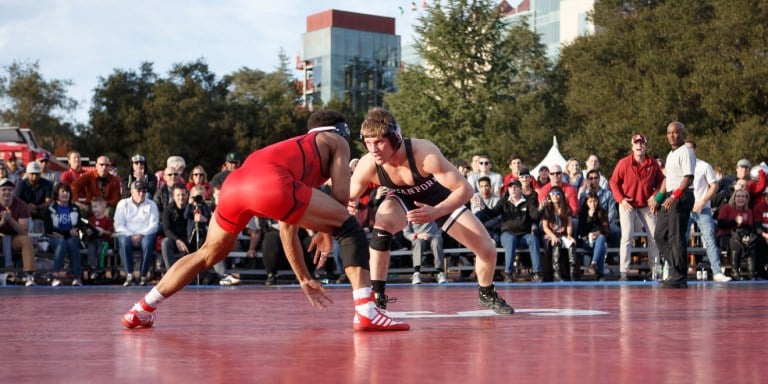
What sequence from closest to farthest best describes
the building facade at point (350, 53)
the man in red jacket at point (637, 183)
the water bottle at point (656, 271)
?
the man in red jacket at point (637, 183) < the water bottle at point (656, 271) < the building facade at point (350, 53)

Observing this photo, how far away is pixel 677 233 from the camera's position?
12.1 meters

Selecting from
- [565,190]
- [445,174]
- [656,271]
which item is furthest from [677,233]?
[445,174]

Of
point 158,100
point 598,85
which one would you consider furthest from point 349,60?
point 598,85

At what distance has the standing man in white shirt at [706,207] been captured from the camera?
1360 cm

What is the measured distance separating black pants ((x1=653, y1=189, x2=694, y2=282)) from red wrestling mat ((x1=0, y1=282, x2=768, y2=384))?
6.94ft

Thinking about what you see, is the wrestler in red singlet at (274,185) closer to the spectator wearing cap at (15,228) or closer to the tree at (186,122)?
the spectator wearing cap at (15,228)

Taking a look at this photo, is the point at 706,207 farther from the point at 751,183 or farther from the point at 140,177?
the point at 140,177

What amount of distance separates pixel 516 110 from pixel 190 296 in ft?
133

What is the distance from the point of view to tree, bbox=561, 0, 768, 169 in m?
40.1

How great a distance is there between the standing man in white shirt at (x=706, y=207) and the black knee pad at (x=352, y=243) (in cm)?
796

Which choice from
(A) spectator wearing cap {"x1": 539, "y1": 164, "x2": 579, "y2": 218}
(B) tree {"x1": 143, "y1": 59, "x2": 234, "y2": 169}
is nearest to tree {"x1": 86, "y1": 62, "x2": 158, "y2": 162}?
(B) tree {"x1": 143, "y1": 59, "x2": 234, "y2": 169}

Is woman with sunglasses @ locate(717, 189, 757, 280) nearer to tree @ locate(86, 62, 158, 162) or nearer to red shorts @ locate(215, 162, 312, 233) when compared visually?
red shorts @ locate(215, 162, 312, 233)

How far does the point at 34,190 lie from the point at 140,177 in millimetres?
1589

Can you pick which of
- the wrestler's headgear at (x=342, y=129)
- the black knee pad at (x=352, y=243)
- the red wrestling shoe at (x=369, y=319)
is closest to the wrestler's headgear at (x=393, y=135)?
the wrestler's headgear at (x=342, y=129)
